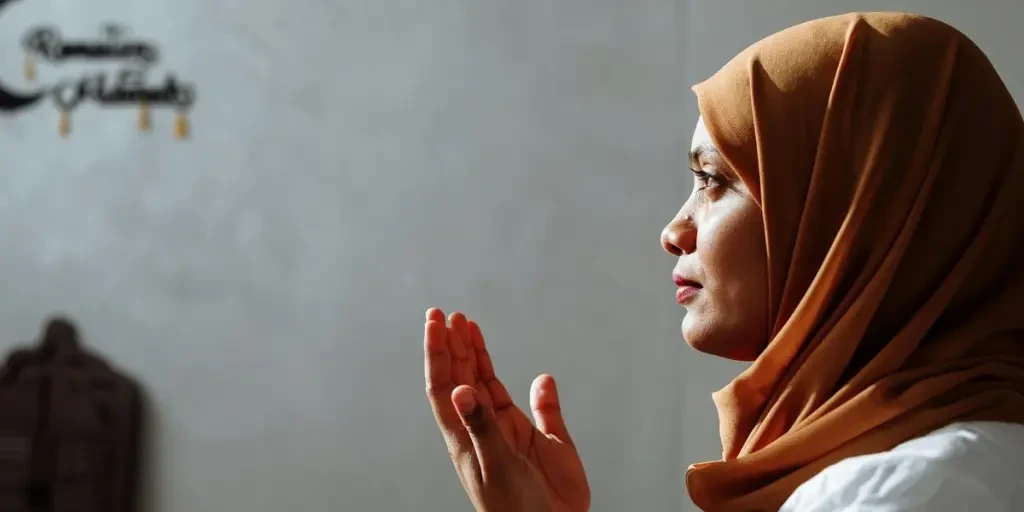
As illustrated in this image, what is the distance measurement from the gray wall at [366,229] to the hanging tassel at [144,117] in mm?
21

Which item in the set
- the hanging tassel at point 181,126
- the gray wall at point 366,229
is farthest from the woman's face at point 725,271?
the hanging tassel at point 181,126

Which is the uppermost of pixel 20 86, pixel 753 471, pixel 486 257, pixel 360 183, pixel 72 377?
pixel 20 86

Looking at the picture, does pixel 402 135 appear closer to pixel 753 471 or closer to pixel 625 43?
pixel 625 43

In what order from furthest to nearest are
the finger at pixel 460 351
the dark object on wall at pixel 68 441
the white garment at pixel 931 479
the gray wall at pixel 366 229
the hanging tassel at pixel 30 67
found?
the hanging tassel at pixel 30 67
the dark object on wall at pixel 68 441
the gray wall at pixel 366 229
the finger at pixel 460 351
the white garment at pixel 931 479

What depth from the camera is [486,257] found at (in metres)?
2.48

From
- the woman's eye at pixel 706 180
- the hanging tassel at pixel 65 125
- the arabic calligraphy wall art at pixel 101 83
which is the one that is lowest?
the woman's eye at pixel 706 180

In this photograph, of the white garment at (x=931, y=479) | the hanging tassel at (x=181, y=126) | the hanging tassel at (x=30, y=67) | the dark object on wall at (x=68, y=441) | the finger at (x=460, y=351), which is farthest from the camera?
the hanging tassel at (x=30, y=67)

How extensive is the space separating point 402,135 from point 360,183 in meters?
0.16

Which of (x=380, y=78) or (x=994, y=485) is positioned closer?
(x=994, y=485)

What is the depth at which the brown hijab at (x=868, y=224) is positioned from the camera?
837 mm

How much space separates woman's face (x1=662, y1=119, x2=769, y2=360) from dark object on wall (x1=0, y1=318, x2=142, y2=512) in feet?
6.65

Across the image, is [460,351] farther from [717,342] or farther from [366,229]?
[366,229]

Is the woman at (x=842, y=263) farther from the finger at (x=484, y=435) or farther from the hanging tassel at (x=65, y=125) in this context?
the hanging tassel at (x=65, y=125)

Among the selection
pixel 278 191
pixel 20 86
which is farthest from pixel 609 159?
pixel 20 86
